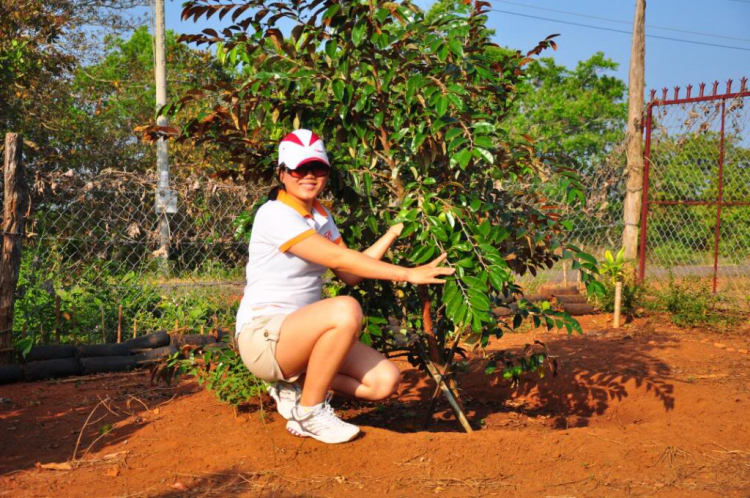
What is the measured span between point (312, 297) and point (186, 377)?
227 centimetres

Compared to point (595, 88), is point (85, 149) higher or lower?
lower

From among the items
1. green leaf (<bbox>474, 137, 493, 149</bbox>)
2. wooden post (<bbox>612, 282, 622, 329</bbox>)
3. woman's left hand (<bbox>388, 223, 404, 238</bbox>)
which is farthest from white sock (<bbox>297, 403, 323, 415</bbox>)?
wooden post (<bbox>612, 282, 622, 329</bbox>)

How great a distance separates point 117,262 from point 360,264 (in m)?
4.88

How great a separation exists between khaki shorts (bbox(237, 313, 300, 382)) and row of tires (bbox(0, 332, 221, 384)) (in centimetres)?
207

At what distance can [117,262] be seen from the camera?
7.46 m

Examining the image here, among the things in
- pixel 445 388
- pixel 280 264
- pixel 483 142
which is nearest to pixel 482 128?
pixel 483 142

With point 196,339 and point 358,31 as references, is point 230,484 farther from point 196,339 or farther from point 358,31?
point 196,339

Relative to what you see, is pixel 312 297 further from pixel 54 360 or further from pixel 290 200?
pixel 54 360

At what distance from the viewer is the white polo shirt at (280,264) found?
11.4 ft

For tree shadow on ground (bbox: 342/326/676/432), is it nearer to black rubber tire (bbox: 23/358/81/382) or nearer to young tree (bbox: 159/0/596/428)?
young tree (bbox: 159/0/596/428)

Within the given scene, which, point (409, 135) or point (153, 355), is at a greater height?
point (409, 135)

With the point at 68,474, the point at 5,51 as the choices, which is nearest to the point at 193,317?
the point at 68,474

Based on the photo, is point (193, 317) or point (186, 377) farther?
Answer: point (193, 317)

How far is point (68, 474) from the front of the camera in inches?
135
